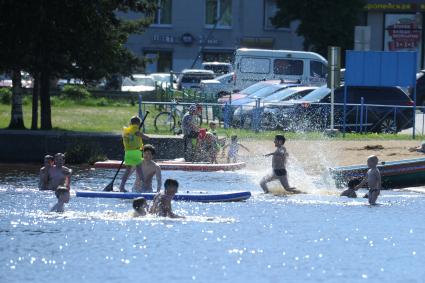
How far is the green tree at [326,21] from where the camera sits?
67.2 meters

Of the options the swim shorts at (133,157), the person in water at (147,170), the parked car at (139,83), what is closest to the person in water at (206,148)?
the swim shorts at (133,157)

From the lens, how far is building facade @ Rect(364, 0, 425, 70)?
71.5 metres

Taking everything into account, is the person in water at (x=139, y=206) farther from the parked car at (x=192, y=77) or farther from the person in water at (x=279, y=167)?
the parked car at (x=192, y=77)

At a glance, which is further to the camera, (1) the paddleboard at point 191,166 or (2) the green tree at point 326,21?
(2) the green tree at point 326,21

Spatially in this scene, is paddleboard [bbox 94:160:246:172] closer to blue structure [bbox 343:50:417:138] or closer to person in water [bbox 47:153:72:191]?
person in water [bbox 47:153:72:191]

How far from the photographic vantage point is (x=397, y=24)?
7269 cm

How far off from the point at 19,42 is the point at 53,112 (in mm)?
13091

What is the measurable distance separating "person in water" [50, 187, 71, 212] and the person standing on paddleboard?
9.72 metres

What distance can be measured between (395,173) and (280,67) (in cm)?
2229

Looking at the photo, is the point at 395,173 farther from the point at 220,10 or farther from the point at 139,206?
the point at 220,10

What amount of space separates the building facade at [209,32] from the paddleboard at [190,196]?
5248 cm

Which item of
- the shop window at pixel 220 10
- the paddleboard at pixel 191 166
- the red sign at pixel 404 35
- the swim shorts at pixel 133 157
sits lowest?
the paddleboard at pixel 191 166

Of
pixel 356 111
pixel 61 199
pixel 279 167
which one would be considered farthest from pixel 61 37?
pixel 61 199

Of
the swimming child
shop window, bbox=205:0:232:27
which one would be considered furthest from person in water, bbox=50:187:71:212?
shop window, bbox=205:0:232:27
